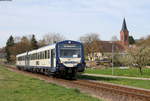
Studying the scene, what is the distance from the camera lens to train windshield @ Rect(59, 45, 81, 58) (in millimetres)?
28703

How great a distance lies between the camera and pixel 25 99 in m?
13.8

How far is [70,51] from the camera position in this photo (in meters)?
29.1

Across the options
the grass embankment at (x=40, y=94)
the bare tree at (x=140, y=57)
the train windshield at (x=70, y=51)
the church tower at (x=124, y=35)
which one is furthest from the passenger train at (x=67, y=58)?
the church tower at (x=124, y=35)

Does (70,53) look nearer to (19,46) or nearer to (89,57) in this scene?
(89,57)

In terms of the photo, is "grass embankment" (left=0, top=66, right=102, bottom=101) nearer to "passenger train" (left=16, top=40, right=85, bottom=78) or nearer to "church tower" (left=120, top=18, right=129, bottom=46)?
"passenger train" (left=16, top=40, right=85, bottom=78)

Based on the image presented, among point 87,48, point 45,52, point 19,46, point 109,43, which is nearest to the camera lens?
point 45,52

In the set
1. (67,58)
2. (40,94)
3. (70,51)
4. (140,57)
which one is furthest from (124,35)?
(40,94)

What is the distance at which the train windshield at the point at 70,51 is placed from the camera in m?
28.7

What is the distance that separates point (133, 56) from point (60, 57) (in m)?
22.9

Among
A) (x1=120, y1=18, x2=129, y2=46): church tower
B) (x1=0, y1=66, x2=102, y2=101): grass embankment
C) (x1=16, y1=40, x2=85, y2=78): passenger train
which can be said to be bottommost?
(x1=0, y1=66, x2=102, y2=101): grass embankment

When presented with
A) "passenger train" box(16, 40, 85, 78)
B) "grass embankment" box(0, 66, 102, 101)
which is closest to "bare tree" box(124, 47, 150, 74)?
"passenger train" box(16, 40, 85, 78)

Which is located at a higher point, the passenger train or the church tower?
the church tower

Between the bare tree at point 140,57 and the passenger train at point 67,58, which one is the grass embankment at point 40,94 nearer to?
the passenger train at point 67,58

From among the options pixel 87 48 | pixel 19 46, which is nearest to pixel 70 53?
pixel 87 48
